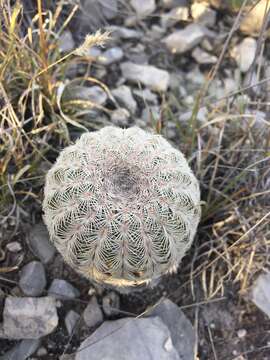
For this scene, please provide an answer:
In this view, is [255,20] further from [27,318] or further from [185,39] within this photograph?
[27,318]

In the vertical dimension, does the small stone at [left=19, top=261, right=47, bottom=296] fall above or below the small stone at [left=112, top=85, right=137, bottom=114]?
below

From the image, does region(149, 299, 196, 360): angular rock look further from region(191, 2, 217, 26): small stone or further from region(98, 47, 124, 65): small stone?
region(191, 2, 217, 26): small stone

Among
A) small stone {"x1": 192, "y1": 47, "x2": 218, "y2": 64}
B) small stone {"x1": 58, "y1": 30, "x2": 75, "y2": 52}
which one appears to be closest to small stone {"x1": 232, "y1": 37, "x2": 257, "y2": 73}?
small stone {"x1": 192, "y1": 47, "x2": 218, "y2": 64}

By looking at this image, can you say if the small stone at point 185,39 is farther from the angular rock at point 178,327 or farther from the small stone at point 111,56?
the angular rock at point 178,327

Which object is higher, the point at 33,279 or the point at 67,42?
the point at 67,42

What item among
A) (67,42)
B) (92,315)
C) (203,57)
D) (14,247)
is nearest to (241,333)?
(92,315)

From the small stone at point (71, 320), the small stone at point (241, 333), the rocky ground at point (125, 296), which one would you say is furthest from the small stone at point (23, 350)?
the small stone at point (241, 333)
